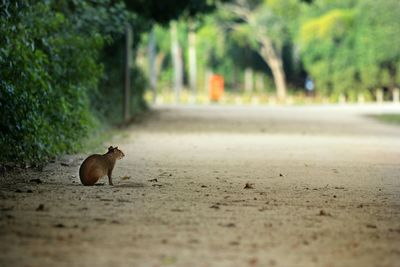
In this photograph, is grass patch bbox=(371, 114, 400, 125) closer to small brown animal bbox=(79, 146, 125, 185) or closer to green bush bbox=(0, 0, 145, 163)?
green bush bbox=(0, 0, 145, 163)

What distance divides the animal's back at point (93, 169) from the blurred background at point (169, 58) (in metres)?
2.60

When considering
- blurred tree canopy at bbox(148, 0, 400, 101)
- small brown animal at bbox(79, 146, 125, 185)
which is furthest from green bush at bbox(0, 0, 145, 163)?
blurred tree canopy at bbox(148, 0, 400, 101)

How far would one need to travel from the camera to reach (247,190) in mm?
12242

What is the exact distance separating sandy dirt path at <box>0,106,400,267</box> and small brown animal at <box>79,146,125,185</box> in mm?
155

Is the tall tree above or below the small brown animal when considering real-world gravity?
above

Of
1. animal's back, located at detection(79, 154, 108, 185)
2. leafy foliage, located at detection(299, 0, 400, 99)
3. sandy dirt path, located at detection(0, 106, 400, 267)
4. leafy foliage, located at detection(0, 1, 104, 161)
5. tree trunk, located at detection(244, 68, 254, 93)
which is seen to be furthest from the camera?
tree trunk, located at detection(244, 68, 254, 93)

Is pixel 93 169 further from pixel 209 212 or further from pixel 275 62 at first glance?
pixel 275 62

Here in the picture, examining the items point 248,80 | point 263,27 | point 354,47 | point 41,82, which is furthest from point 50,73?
point 248,80

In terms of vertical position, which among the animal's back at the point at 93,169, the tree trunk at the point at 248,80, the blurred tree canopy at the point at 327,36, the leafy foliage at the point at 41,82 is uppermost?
the blurred tree canopy at the point at 327,36

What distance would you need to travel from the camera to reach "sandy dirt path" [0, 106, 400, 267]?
7570 millimetres

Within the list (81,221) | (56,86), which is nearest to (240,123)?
(56,86)

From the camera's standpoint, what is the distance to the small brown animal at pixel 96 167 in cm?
1202

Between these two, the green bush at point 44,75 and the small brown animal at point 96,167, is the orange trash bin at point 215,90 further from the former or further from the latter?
the small brown animal at point 96,167

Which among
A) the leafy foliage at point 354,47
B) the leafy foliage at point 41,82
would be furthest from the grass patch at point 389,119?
the leafy foliage at point 354,47
